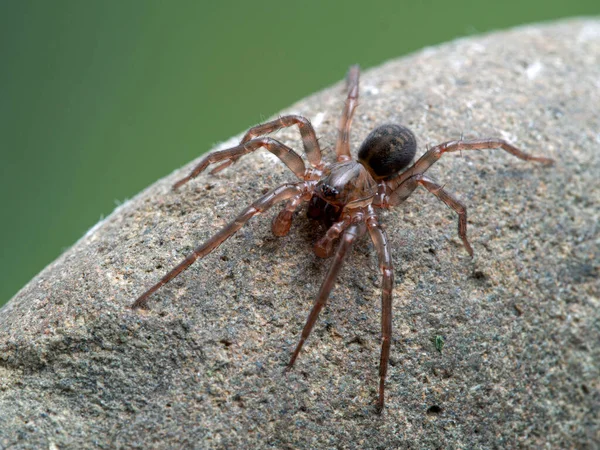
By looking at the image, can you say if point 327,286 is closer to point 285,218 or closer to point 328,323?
point 328,323

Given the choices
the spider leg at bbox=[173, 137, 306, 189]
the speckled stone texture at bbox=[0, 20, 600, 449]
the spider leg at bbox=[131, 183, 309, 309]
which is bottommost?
the speckled stone texture at bbox=[0, 20, 600, 449]

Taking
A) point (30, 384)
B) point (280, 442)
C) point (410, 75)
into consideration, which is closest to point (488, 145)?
point (410, 75)

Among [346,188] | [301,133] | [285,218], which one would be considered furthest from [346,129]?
[285,218]

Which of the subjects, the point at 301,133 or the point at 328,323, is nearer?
the point at 328,323

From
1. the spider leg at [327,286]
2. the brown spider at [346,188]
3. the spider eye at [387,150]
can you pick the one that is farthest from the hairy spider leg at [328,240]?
the spider eye at [387,150]

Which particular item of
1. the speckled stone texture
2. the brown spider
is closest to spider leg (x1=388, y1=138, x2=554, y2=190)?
the brown spider

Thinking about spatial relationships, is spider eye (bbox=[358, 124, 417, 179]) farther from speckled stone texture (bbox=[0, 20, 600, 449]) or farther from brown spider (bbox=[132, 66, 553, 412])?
speckled stone texture (bbox=[0, 20, 600, 449])

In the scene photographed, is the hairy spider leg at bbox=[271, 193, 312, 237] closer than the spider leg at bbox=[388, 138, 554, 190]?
Yes
